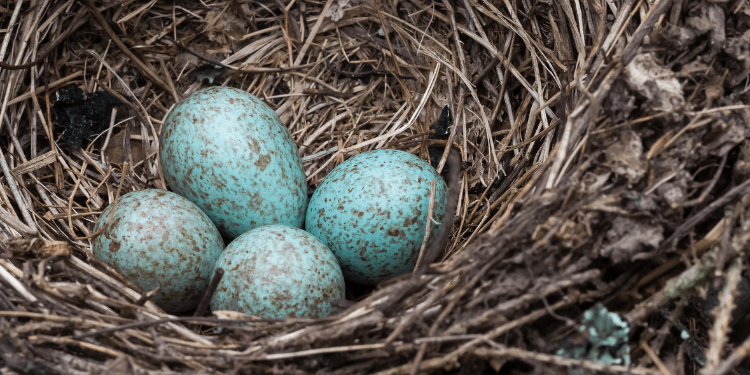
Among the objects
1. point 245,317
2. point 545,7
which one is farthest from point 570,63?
point 245,317

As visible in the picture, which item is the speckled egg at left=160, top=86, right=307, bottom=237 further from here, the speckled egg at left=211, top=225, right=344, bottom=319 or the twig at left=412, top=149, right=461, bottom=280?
the twig at left=412, top=149, right=461, bottom=280

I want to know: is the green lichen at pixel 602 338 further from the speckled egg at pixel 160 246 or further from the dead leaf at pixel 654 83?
the speckled egg at pixel 160 246

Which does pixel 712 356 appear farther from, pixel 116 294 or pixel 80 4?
pixel 80 4

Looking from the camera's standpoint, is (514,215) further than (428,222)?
No

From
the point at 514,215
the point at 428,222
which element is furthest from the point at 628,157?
the point at 428,222

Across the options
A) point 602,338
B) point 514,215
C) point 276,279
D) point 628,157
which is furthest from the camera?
point 276,279

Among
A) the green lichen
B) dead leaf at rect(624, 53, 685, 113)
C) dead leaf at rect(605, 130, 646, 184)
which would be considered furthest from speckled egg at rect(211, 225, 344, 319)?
dead leaf at rect(624, 53, 685, 113)

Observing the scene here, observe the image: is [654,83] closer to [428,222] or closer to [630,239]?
[630,239]
